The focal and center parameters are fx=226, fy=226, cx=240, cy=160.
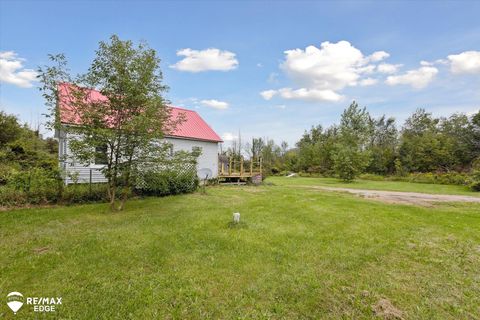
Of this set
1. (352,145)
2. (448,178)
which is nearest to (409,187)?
A: (448,178)

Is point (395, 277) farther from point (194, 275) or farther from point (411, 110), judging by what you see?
point (411, 110)

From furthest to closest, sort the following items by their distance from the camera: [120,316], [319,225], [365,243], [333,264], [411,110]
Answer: [411,110]
[319,225]
[365,243]
[333,264]
[120,316]

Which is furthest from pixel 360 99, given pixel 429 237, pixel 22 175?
pixel 22 175

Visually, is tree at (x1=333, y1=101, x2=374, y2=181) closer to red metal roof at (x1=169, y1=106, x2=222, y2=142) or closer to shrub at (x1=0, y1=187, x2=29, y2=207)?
red metal roof at (x1=169, y1=106, x2=222, y2=142)

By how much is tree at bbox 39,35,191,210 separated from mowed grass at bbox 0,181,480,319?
6.69ft

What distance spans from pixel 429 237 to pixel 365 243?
6.15 ft

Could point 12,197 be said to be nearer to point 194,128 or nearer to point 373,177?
point 194,128

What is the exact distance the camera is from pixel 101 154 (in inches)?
281

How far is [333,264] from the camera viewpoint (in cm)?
391

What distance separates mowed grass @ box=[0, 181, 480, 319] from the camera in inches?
107

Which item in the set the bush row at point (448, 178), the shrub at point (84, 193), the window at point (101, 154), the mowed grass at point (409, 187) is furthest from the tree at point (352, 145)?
the window at point (101, 154)

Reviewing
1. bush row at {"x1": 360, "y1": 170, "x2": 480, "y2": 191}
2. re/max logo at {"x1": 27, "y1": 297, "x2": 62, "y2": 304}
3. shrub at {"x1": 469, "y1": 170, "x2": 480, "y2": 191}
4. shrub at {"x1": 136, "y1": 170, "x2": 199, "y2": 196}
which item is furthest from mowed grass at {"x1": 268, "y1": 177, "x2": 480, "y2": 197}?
re/max logo at {"x1": 27, "y1": 297, "x2": 62, "y2": 304}

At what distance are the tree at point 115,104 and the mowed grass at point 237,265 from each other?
2.04 metres

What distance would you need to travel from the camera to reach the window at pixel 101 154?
7068 mm
